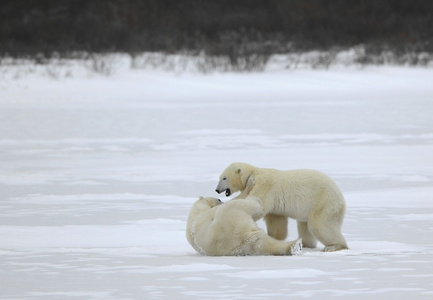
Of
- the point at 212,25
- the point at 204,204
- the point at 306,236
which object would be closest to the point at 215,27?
the point at 212,25

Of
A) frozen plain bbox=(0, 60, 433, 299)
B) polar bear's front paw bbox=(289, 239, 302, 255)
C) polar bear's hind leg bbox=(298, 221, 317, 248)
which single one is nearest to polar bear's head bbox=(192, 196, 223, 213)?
frozen plain bbox=(0, 60, 433, 299)

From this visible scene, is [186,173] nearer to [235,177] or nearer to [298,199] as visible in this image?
[235,177]

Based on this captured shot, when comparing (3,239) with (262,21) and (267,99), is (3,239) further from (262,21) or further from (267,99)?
(262,21)

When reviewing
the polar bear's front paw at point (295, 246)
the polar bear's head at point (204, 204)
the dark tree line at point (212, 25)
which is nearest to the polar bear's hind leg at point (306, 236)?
the polar bear's head at point (204, 204)

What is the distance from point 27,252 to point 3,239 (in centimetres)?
57

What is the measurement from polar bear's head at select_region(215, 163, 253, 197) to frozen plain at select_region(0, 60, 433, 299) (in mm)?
416

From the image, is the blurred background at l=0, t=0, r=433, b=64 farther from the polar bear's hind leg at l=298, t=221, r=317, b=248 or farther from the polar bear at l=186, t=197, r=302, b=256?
the polar bear at l=186, t=197, r=302, b=256

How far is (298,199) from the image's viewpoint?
4.88 m

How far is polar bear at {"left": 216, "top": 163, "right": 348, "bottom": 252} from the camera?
482 centimetres

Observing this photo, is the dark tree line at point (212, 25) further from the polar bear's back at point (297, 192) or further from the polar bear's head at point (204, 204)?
the polar bear's back at point (297, 192)

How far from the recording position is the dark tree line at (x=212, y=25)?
83.7 feet

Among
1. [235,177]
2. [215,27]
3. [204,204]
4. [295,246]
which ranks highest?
[215,27]

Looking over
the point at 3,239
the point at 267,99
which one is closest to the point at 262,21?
the point at 267,99

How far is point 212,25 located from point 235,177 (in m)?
25.6
